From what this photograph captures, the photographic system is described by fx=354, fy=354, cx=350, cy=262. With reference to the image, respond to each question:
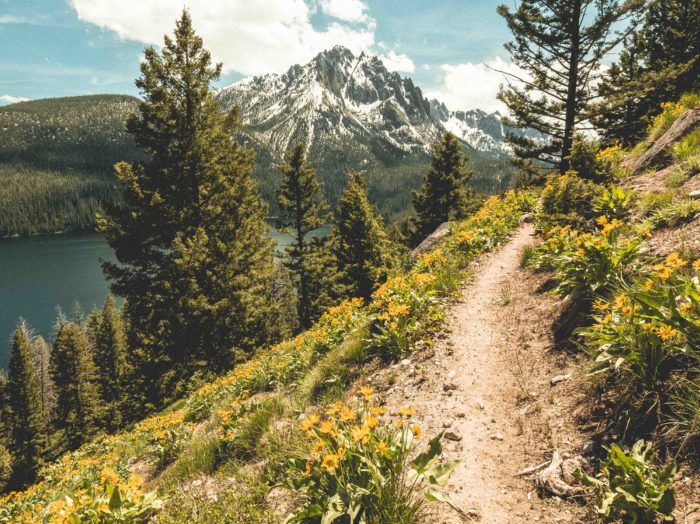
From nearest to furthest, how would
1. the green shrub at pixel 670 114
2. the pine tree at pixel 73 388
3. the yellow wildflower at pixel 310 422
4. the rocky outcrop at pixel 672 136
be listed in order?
the yellow wildflower at pixel 310 422 → the rocky outcrop at pixel 672 136 → the green shrub at pixel 670 114 → the pine tree at pixel 73 388

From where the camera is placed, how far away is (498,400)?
4402 mm

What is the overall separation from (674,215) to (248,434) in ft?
22.8

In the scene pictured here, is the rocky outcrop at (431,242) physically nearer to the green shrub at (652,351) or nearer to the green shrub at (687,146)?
the green shrub at (687,146)

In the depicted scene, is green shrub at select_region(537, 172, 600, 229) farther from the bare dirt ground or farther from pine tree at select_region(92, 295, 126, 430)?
pine tree at select_region(92, 295, 126, 430)

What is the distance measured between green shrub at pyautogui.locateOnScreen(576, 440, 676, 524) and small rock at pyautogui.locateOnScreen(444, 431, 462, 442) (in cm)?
137

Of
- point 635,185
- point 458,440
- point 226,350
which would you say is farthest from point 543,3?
point 226,350

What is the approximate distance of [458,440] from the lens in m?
3.88

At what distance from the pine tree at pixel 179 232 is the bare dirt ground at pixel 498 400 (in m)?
10.8

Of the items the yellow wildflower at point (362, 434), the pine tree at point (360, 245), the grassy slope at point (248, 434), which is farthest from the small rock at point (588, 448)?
the pine tree at point (360, 245)

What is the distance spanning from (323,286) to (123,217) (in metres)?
17.3

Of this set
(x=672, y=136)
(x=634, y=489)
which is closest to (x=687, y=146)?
(x=672, y=136)

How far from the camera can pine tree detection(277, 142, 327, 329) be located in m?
27.2

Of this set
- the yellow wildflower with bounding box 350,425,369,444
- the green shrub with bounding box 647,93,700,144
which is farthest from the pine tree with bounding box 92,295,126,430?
the green shrub with bounding box 647,93,700,144

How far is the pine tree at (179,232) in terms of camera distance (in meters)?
13.7
